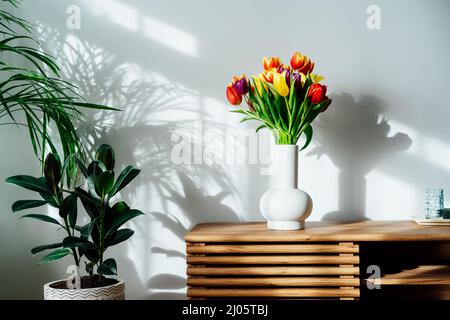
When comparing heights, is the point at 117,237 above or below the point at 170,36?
below

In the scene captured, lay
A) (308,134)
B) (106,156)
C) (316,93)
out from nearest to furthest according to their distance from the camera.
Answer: (316,93), (106,156), (308,134)

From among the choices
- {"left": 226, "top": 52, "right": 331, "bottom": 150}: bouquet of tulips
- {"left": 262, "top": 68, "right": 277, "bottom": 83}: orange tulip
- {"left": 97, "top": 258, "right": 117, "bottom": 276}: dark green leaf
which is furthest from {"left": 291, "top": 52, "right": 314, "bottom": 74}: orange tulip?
{"left": 97, "top": 258, "right": 117, "bottom": 276}: dark green leaf

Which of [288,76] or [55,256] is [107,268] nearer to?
[55,256]

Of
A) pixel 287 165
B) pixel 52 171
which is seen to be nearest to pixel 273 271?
pixel 287 165

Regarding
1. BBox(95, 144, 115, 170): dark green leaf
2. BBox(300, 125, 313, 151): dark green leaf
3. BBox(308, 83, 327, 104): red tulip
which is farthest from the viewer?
BBox(300, 125, 313, 151): dark green leaf

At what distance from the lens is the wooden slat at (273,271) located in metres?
2.11

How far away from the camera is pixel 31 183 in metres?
2.13

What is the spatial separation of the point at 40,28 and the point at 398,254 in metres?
2.05

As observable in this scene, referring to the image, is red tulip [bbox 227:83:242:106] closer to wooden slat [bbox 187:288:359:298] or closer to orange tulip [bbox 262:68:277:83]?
orange tulip [bbox 262:68:277:83]

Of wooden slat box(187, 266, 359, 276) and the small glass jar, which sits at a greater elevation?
the small glass jar

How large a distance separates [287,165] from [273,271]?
46 centimetres

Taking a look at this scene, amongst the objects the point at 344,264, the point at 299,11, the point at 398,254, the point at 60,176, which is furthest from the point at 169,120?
the point at 398,254

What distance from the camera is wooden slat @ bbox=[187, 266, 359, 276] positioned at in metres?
2.11

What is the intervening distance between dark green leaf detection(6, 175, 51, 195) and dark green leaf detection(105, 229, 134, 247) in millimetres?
310
